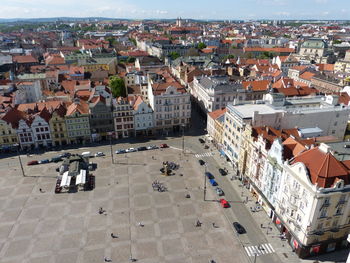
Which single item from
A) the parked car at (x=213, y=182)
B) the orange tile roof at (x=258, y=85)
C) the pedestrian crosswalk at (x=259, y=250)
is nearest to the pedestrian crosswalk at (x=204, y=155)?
the parked car at (x=213, y=182)

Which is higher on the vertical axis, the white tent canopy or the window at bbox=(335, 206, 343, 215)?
the window at bbox=(335, 206, 343, 215)

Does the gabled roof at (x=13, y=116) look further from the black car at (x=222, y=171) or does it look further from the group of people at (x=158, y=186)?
the black car at (x=222, y=171)

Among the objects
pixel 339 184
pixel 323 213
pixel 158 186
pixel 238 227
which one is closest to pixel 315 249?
pixel 323 213

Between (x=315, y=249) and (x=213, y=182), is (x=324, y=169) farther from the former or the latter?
(x=213, y=182)

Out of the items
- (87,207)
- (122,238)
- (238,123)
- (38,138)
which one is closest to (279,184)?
(238,123)

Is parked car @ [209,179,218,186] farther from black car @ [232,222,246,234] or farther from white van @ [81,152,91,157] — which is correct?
white van @ [81,152,91,157]

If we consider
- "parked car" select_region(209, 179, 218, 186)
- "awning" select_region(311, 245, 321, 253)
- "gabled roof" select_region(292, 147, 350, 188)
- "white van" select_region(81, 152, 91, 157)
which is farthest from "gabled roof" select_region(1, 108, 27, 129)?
"awning" select_region(311, 245, 321, 253)

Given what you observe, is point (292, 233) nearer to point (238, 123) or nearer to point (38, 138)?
point (238, 123)
